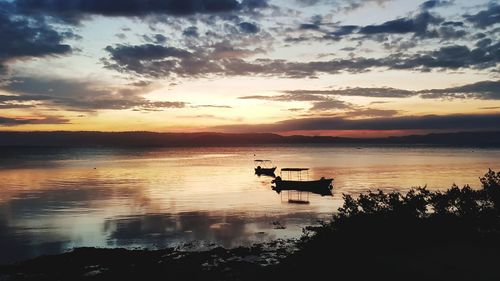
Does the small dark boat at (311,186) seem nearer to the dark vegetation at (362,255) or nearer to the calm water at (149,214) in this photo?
the calm water at (149,214)

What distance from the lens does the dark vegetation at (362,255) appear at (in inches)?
808

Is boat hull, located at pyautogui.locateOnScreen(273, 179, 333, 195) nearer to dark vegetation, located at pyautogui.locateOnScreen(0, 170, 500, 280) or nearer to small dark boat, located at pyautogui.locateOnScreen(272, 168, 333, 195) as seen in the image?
small dark boat, located at pyautogui.locateOnScreen(272, 168, 333, 195)

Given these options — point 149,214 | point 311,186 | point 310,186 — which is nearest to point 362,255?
point 149,214

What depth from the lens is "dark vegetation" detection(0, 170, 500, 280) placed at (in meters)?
20.5

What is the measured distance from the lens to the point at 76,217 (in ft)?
150

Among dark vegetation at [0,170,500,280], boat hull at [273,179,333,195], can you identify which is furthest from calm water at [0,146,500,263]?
dark vegetation at [0,170,500,280]

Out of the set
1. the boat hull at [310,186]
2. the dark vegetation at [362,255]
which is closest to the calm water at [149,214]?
the boat hull at [310,186]

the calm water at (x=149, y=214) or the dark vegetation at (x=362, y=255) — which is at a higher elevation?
the dark vegetation at (x=362, y=255)

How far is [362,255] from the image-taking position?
75.6 feet

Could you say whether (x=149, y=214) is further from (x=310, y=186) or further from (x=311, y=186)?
(x=310, y=186)

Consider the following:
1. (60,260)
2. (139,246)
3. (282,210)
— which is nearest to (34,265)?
(60,260)

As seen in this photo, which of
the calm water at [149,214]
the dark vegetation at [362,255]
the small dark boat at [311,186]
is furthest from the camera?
the small dark boat at [311,186]

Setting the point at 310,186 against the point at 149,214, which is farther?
the point at 310,186

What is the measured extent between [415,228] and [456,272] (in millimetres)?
6883
